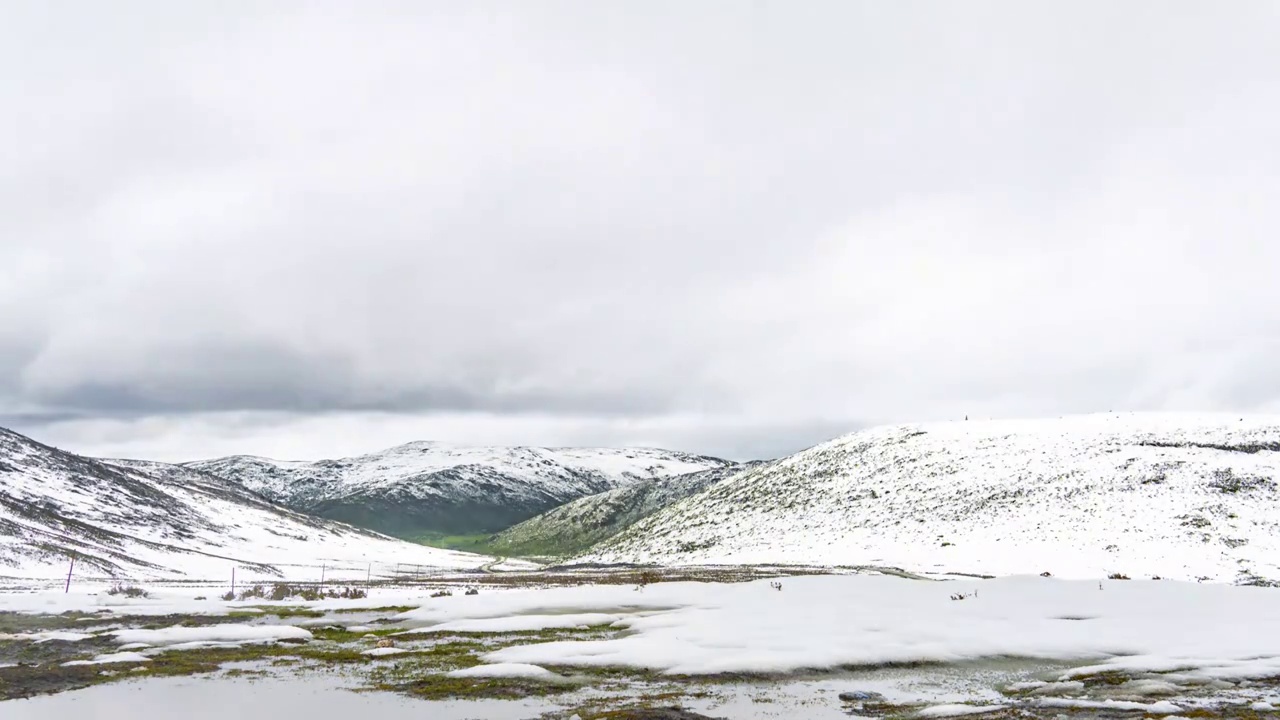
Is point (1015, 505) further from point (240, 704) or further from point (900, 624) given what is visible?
point (240, 704)

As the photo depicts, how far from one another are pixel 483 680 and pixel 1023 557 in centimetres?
6955

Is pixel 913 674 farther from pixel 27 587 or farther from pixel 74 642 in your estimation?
pixel 27 587

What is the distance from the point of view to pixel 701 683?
2111 cm

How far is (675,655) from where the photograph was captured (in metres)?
24.8

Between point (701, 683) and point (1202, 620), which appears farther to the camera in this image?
point (1202, 620)

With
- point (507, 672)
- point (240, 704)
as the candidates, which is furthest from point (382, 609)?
point (240, 704)

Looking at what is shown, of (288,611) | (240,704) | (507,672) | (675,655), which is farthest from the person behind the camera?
(288,611)

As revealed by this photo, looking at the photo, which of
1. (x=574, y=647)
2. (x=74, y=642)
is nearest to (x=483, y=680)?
(x=574, y=647)

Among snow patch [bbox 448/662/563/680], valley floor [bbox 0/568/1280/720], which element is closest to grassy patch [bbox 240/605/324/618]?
valley floor [bbox 0/568/1280/720]

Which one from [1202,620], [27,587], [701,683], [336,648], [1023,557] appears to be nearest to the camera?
[701,683]

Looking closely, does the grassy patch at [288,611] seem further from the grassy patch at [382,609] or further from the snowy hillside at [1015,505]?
the snowy hillside at [1015,505]

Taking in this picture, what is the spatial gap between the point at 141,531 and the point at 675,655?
12361 centimetres

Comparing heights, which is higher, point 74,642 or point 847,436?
point 847,436

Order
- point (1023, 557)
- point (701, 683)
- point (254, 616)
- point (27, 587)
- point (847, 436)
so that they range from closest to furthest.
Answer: point (701, 683) → point (254, 616) → point (27, 587) → point (1023, 557) → point (847, 436)
